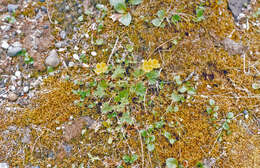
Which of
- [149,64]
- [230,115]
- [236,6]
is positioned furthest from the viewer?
[236,6]

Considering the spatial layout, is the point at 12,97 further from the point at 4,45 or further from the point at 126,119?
the point at 126,119

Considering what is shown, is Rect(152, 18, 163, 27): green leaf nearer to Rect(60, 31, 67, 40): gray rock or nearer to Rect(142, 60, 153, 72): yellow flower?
Rect(142, 60, 153, 72): yellow flower

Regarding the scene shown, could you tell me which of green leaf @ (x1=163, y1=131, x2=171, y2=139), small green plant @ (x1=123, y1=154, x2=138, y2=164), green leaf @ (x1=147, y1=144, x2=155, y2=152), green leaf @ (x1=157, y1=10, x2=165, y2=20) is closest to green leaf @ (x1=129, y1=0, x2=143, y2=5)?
green leaf @ (x1=157, y1=10, x2=165, y2=20)

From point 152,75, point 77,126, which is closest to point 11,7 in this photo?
point 77,126

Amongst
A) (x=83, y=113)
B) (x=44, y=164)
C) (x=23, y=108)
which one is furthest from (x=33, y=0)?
(x=44, y=164)

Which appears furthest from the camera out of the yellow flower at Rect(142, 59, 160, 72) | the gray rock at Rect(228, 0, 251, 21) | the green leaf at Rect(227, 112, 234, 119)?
the gray rock at Rect(228, 0, 251, 21)

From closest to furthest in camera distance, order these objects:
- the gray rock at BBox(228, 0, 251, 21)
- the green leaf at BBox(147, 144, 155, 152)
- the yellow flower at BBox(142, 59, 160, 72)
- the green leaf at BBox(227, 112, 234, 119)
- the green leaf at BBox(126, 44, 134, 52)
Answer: the yellow flower at BBox(142, 59, 160, 72) < the green leaf at BBox(147, 144, 155, 152) < the green leaf at BBox(227, 112, 234, 119) < the green leaf at BBox(126, 44, 134, 52) < the gray rock at BBox(228, 0, 251, 21)

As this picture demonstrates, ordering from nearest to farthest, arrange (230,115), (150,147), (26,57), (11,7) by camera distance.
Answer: (150,147), (230,115), (26,57), (11,7)
